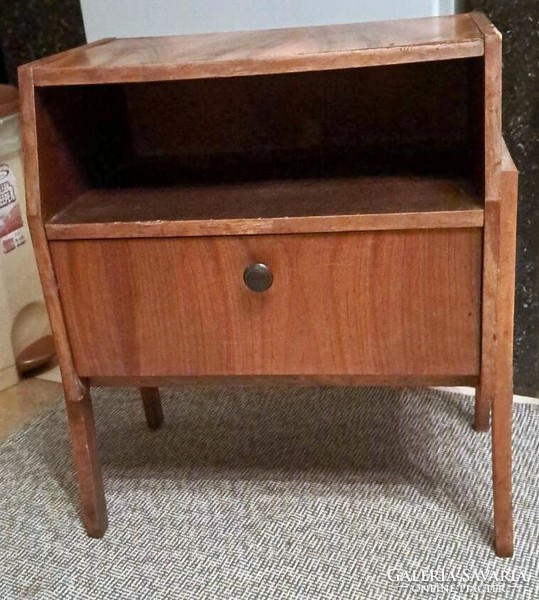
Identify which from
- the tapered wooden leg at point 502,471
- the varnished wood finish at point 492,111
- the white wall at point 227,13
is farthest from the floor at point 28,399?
the varnished wood finish at point 492,111

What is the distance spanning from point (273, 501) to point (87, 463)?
269 mm

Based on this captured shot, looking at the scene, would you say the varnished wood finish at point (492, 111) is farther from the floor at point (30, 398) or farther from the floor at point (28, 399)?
the floor at point (28, 399)

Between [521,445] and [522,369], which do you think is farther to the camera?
[522,369]

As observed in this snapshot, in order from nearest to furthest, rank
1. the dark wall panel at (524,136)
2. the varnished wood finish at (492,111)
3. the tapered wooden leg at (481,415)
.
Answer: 1. the varnished wood finish at (492,111)
2. the dark wall panel at (524,136)
3. the tapered wooden leg at (481,415)

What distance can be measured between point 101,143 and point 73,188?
0.45 feet

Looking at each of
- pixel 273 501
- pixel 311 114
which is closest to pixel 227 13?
pixel 311 114

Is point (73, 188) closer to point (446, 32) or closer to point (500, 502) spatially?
point (446, 32)

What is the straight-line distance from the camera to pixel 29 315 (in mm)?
1535

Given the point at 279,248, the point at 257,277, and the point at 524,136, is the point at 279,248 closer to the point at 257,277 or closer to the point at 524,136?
the point at 257,277

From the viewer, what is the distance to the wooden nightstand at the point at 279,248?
81 centimetres

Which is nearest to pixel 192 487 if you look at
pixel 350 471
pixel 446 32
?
pixel 350 471

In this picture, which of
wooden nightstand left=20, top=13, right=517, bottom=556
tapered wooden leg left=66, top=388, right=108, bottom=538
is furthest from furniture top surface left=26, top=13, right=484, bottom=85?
tapered wooden leg left=66, top=388, right=108, bottom=538

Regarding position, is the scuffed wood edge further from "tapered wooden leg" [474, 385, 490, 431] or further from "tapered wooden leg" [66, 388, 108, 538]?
"tapered wooden leg" [474, 385, 490, 431]

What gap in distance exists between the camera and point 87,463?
1.00 metres
